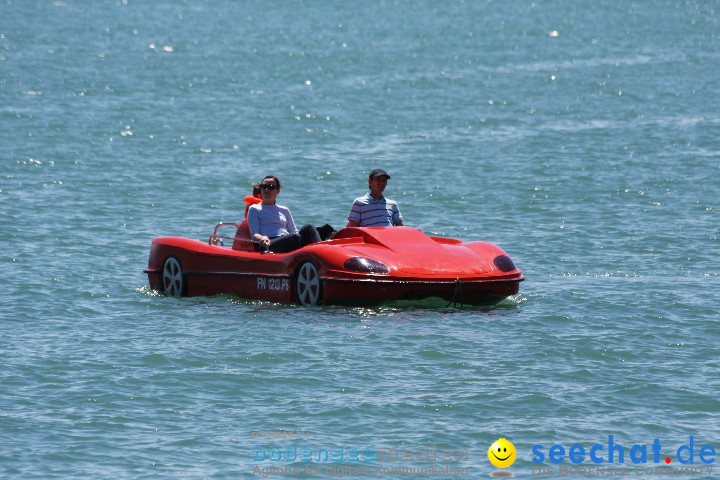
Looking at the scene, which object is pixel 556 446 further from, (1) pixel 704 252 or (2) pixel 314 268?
(1) pixel 704 252

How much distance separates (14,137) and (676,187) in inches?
705

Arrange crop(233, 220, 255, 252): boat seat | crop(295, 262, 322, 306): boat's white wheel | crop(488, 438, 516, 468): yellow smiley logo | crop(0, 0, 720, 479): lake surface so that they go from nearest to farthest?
1. crop(488, 438, 516, 468): yellow smiley logo
2. crop(0, 0, 720, 479): lake surface
3. crop(295, 262, 322, 306): boat's white wheel
4. crop(233, 220, 255, 252): boat seat

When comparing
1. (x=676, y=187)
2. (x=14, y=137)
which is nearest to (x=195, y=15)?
(x=14, y=137)

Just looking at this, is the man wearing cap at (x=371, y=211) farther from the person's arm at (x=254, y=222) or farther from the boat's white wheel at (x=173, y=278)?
the boat's white wheel at (x=173, y=278)

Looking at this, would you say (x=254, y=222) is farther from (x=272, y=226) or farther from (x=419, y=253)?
(x=419, y=253)

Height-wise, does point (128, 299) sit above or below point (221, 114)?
below

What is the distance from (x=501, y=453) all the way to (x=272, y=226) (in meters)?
7.36

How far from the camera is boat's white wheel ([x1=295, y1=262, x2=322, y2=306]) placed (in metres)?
18.1

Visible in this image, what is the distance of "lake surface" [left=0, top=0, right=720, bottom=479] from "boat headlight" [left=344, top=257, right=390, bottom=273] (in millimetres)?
552

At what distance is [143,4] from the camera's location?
366 feet

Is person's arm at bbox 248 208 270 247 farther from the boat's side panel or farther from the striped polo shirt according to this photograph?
the boat's side panel

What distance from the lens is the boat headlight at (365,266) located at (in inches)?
693

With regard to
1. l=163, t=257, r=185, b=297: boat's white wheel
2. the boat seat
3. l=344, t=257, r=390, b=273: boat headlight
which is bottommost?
l=163, t=257, r=185, b=297: boat's white wheel

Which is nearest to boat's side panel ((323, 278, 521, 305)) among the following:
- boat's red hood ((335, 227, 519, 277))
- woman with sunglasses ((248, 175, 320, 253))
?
boat's red hood ((335, 227, 519, 277))
